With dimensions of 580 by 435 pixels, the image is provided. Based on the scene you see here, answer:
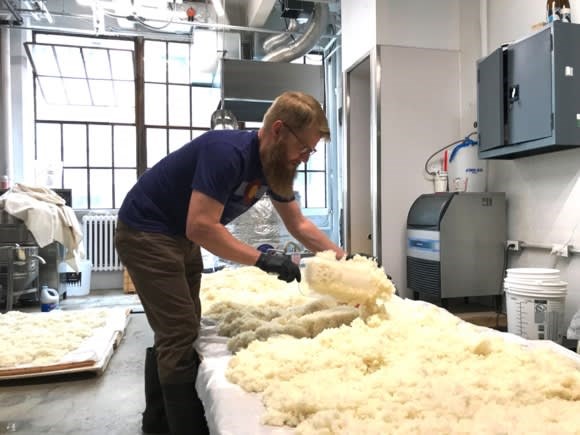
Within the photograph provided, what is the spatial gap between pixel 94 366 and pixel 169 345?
126cm

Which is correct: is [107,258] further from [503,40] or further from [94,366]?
[503,40]

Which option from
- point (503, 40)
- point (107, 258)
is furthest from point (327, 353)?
point (107, 258)

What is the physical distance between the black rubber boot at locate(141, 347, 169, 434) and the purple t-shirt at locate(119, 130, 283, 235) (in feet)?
2.02

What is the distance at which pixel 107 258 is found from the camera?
588 cm

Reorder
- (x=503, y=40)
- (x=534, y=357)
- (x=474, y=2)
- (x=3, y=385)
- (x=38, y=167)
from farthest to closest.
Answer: (x=38, y=167)
(x=474, y=2)
(x=503, y=40)
(x=3, y=385)
(x=534, y=357)

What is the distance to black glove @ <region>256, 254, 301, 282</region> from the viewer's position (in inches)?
53.6

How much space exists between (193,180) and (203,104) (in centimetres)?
556

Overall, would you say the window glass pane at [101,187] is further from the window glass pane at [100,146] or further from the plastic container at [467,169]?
the plastic container at [467,169]

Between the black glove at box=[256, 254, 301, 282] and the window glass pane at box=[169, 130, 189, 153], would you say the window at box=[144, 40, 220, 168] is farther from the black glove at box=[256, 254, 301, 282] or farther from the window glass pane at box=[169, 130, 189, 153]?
the black glove at box=[256, 254, 301, 282]

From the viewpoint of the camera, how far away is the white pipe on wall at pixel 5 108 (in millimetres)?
5539

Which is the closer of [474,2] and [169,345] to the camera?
[169,345]

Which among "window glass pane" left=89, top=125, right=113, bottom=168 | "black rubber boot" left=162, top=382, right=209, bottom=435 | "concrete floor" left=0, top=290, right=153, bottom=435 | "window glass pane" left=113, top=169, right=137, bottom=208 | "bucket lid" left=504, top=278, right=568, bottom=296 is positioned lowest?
"concrete floor" left=0, top=290, right=153, bottom=435

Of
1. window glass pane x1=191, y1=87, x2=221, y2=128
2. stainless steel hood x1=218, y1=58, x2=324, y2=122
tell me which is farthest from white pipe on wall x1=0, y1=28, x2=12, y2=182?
stainless steel hood x1=218, y1=58, x2=324, y2=122

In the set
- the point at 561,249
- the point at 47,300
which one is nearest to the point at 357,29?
the point at 561,249
